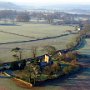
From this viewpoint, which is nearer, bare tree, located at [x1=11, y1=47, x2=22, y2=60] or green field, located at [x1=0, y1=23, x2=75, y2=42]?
bare tree, located at [x1=11, y1=47, x2=22, y2=60]

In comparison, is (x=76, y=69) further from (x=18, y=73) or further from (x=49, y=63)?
(x=18, y=73)

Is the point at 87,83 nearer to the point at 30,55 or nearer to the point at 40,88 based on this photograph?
the point at 40,88

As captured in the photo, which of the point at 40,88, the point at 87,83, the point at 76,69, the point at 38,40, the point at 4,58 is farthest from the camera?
the point at 38,40

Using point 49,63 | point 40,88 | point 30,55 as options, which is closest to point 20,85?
point 40,88

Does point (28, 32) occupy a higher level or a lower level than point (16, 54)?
lower

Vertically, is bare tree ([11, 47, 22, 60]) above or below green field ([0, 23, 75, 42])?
above

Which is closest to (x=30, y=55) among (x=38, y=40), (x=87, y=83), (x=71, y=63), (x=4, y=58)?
(x=4, y=58)

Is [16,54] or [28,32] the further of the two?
[28,32]

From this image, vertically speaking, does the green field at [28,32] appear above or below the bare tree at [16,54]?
below

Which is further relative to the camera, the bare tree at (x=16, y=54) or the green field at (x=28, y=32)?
the green field at (x=28, y=32)

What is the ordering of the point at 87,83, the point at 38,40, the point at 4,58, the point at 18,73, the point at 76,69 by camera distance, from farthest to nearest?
→ the point at 38,40 < the point at 4,58 < the point at 76,69 < the point at 18,73 < the point at 87,83

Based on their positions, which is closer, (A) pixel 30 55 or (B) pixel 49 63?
(B) pixel 49 63
